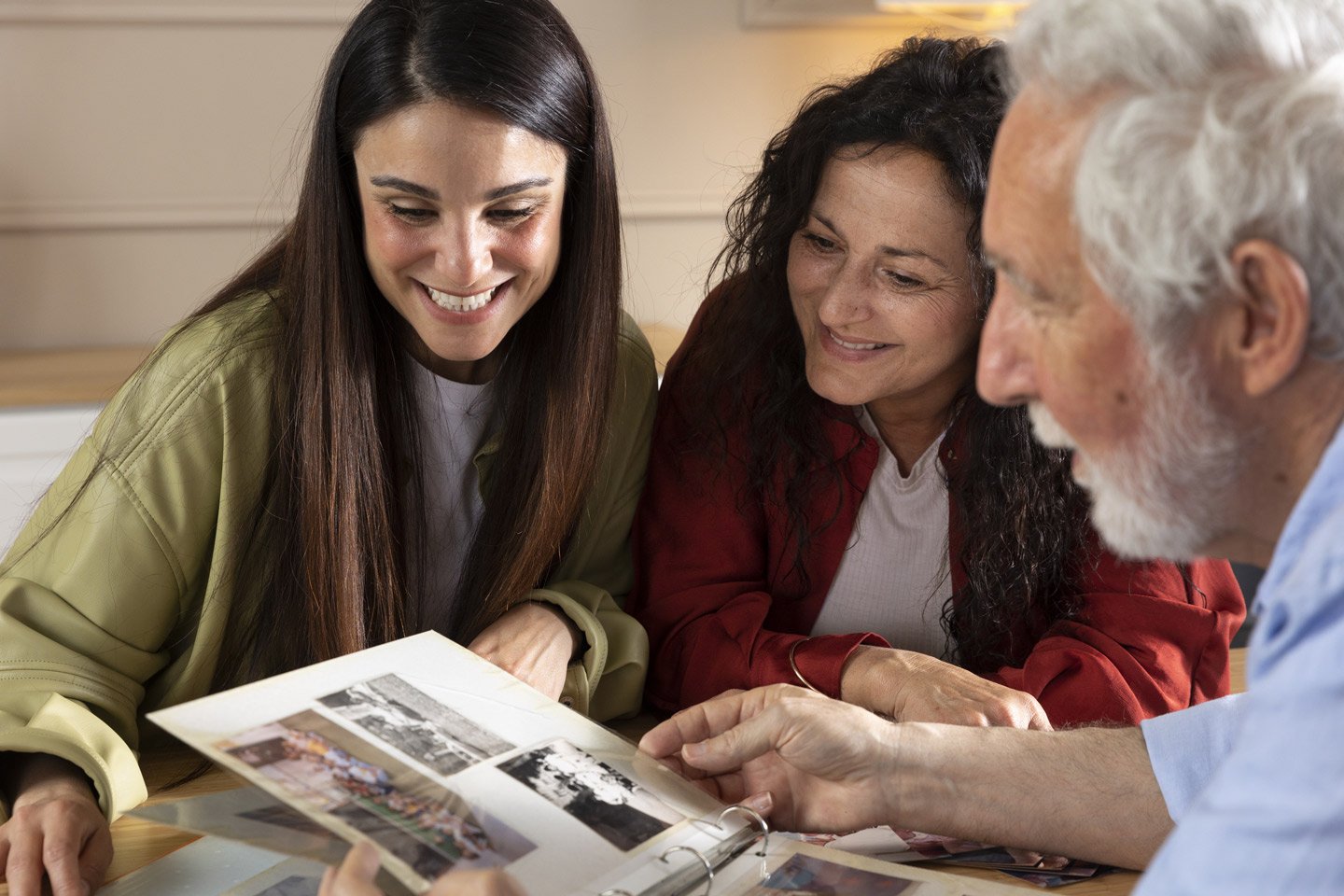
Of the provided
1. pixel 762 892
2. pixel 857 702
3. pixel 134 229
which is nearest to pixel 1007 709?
pixel 857 702

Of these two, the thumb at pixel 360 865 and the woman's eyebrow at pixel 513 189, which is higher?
the woman's eyebrow at pixel 513 189

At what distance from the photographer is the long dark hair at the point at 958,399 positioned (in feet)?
4.48

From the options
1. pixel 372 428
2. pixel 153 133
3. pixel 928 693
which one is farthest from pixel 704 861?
pixel 153 133

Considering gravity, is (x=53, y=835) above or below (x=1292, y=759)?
below

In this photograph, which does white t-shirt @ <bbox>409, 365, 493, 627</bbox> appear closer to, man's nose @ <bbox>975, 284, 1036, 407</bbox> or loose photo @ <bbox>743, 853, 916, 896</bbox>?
loose photo @ <bbox>743, 853, 916, 896</bbox>

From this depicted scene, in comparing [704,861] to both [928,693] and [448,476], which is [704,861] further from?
[448,476]

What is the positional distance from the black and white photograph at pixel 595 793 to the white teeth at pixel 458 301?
21.3 inches

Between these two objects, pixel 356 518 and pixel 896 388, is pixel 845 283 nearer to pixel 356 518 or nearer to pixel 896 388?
pixel 896 388

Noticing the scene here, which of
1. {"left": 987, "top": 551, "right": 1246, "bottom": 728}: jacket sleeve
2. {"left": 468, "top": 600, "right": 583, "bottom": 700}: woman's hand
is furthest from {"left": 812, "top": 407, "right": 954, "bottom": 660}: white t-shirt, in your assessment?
{"left": 468, "top": 600, "right": 583, "bottom": 700}: woman's hand

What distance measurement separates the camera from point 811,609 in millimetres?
1519

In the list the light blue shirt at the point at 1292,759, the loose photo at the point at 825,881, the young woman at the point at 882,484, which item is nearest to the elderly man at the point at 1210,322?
the light blue shirt at the point at 1292,759

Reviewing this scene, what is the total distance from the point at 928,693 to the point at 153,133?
2.34 metres

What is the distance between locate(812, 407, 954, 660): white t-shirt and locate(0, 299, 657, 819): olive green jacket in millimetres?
307

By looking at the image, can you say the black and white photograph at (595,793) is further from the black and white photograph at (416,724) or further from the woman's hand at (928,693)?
the woman's hand at (928,693)
